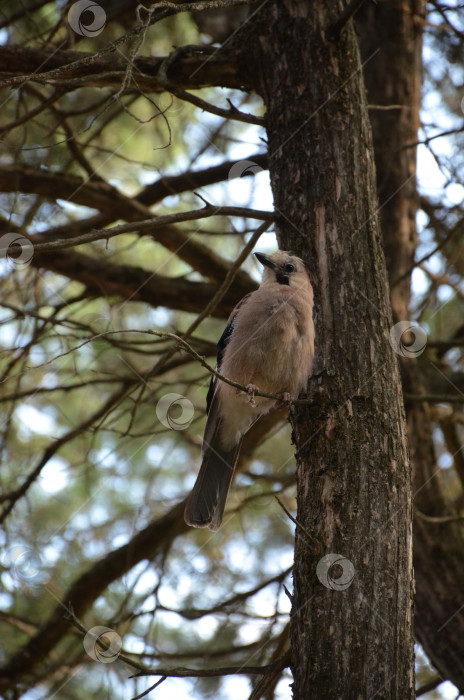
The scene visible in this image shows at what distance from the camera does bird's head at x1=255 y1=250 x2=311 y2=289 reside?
14.2ft

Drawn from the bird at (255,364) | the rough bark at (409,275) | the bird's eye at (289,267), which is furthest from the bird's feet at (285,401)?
the rough bark at (409,275)

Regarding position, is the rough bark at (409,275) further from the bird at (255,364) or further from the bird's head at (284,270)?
the bird at (255,364)

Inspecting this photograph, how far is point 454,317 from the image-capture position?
7.75 meters

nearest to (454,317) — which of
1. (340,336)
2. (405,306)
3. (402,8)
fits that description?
(405,306)

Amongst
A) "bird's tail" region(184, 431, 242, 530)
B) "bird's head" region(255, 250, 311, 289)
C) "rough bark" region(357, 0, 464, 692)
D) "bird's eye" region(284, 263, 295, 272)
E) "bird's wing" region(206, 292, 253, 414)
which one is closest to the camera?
"bird's head" region(255, 250, 311, 289)

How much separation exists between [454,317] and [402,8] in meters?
3.10

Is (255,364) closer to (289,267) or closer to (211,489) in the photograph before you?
(289,267)

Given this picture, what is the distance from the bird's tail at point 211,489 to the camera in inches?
187

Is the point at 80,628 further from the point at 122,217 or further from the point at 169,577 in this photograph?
the point at 122,217

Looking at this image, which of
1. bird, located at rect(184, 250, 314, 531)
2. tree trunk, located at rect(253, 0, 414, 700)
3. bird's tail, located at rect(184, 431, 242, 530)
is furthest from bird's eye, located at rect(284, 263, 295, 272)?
bird's tail, located at rect(184, 431, 242, 530)

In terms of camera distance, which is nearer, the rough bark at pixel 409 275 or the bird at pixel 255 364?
the bird at pixel 255 364

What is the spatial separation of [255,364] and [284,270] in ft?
2.09

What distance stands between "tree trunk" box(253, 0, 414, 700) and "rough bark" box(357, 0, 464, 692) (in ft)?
4.87

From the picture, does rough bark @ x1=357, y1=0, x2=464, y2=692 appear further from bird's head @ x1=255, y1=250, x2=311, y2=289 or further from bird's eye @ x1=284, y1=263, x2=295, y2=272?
bird's eye @ x1=284, y1=263, x2=295, y2=272
